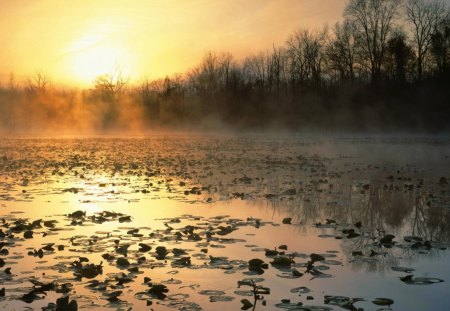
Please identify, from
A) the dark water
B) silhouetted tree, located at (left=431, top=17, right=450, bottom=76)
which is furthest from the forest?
the dark water

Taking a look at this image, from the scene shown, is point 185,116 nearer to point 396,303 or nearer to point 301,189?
point 301,189

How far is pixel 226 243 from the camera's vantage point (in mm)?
8070

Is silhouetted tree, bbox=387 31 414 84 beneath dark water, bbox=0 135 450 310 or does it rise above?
above

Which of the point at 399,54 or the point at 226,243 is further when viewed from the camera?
the point at 399,54

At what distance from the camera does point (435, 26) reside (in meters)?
60.5

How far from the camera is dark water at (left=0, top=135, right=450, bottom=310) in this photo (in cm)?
564

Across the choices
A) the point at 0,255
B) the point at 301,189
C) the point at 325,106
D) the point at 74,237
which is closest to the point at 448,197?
the point at 301,189

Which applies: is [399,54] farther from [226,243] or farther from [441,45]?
[226,243]

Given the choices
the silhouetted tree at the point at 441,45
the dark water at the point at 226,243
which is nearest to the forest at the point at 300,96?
the silhouetted tree at the point at 441,45

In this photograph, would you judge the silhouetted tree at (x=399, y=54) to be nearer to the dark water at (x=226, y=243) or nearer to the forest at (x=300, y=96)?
the forest at (x=300, y=96)

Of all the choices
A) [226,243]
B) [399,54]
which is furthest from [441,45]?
[226,243]

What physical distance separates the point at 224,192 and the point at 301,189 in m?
2.28

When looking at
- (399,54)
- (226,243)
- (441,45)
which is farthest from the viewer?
(399,54)

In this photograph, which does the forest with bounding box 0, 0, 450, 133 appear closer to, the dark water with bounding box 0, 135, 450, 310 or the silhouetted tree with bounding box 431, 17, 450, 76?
the silhouetted tree with bounding box 431, 17, 450, 76
